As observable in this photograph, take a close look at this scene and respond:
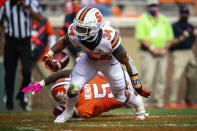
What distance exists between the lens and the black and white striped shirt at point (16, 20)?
8.17 m

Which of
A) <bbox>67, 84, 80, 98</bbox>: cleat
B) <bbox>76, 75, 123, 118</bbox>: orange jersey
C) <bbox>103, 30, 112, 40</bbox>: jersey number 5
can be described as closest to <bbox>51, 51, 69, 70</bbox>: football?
<bbox>67, 84, 80, 98</bbox>: cleat

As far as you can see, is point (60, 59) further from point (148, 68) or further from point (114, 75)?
point (148, 68)

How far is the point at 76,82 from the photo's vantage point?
522 cm

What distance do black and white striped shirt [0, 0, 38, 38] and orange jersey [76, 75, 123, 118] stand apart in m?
2.45

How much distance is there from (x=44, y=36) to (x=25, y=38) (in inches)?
47.7

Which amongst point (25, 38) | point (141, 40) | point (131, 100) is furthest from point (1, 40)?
point (131, 100)

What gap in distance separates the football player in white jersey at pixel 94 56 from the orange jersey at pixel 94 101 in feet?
1.70

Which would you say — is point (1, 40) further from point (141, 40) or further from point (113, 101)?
point (113, 101)

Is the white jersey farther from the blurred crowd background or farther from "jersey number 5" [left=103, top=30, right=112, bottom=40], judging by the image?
the blurred crowd background

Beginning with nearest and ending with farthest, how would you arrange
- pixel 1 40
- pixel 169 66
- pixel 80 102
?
1. pixel 80 102
2. pixel 1 40
3. pixel 169 66

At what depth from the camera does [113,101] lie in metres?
6.20

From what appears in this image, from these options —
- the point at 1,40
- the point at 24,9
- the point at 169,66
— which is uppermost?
the point at 24,9

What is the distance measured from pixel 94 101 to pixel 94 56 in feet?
3.06

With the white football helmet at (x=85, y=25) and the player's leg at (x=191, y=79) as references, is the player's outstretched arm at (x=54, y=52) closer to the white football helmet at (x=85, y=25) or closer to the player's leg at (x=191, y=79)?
the white football helmet at (x=85, y=25)
